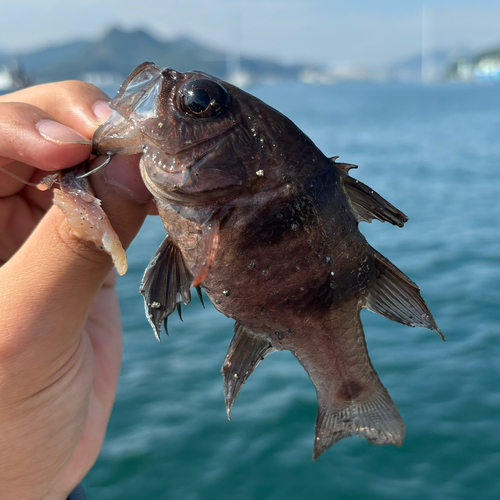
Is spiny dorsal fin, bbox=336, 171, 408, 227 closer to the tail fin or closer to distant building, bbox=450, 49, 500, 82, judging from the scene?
the tail fin

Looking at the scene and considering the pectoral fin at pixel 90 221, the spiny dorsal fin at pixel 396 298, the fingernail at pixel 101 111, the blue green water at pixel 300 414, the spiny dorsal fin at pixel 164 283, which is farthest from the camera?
the blue green water at pixel 300 414

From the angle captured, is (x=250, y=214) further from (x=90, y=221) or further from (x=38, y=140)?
(x=38, y=140)

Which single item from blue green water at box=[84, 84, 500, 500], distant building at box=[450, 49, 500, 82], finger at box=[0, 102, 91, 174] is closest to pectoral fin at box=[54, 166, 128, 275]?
finger at box=[0, 102, 91, 174]

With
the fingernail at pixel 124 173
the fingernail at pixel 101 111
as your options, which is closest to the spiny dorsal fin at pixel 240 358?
the fingernail at pixel 124 173

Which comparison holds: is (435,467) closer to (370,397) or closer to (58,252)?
(370,397)

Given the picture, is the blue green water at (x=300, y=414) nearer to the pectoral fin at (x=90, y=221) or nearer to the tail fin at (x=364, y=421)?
the tail fin at (x=364, y=421)

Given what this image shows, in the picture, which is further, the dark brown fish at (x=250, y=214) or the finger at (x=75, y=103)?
the finger at (x=75, y=103)

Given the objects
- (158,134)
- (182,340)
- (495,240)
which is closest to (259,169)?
(158,134)
